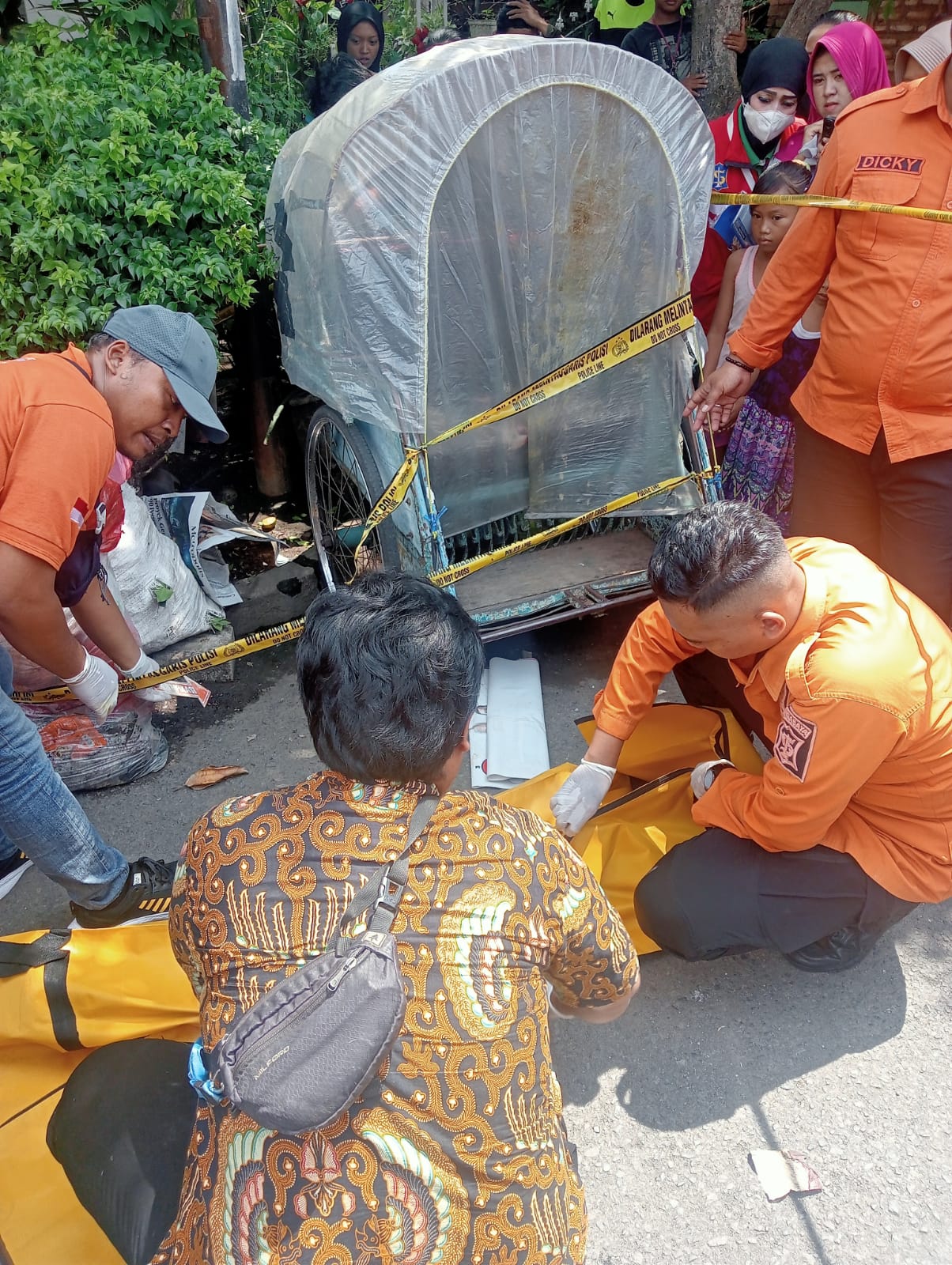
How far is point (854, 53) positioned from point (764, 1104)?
3736 millimetres

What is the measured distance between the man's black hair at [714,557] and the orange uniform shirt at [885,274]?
0.85 meters

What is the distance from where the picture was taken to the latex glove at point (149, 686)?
2689 mm

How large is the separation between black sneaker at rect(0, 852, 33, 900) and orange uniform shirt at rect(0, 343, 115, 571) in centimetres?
107

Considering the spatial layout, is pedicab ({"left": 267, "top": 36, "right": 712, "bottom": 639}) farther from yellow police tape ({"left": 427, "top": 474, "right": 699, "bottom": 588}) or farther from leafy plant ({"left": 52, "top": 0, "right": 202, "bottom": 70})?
leafy plant ({"left": 52, "top": 0, "right": 202, "bottom": 70})

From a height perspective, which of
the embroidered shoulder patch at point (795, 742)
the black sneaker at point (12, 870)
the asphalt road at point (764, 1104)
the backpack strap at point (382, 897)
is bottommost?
the asphalt road at point (764, 1104)

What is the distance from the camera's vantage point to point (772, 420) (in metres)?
3.35

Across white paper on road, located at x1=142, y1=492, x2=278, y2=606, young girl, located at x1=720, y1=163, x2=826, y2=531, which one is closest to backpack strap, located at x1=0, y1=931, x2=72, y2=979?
white paper on road, located at x1=142, y1=492, x2=278, y2=606

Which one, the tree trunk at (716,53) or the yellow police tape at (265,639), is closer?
the yellow police tape at (265,639)

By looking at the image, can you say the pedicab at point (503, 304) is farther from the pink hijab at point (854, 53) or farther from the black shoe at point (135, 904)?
the black shoe at point (135, 904)

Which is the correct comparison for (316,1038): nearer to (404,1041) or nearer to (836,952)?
(404,1041)

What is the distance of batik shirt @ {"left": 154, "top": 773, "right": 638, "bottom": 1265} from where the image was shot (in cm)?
104

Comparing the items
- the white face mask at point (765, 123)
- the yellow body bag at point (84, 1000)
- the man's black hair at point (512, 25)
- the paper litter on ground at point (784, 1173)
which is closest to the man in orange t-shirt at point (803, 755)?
the yellow body bag at point (84, 1000)

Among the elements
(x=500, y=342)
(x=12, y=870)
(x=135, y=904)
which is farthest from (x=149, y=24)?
(x=135, y=904)

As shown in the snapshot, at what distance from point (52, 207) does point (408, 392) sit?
136cm
